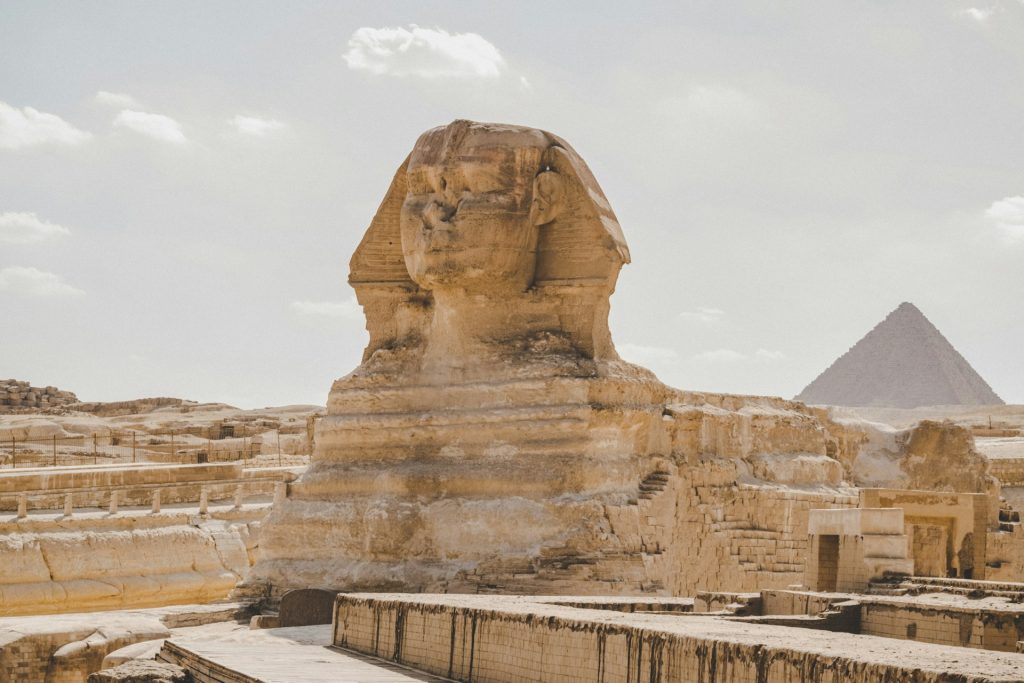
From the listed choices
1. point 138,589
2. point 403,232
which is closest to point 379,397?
point 403,232

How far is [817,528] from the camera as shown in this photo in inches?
469

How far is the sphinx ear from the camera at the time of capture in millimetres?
13766

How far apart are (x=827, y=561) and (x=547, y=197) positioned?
4.13 metres

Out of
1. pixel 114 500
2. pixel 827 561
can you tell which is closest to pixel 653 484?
pixel 827 561

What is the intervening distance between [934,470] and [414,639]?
11997 millimetres

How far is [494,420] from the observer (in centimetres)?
1330

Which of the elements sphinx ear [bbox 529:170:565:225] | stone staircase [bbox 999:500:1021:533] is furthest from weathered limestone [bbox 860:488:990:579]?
stone staircase [bbox 999:500:1021:533]

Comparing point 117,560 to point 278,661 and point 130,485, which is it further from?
point 278,661

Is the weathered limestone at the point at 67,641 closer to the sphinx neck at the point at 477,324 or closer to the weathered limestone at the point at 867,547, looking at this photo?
the sphinx neck at the point at 477,324

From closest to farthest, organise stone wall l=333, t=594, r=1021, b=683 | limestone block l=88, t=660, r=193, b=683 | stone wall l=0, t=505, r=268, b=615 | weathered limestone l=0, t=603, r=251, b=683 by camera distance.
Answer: stone wall l=333, t=594, r=1021, b=683 → limestone block l=88, t=660, r=193, b=683 → weathered limestone l=0, t=603, r=251, b=683 → stone wall l=0, t=505, r=268, b=615

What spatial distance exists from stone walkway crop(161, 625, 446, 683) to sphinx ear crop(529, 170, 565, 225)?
435 centimetres

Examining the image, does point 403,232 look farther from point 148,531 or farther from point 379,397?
point 148,531

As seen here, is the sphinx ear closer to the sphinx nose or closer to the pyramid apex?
the sphinx nose

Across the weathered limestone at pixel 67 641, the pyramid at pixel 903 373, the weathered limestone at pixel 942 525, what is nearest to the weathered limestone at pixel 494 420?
the weathered limestone at pixel 67 641
